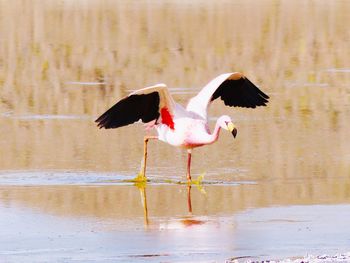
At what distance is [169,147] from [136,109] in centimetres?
151

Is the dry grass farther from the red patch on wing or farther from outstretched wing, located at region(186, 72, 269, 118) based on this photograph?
the red patch on wing

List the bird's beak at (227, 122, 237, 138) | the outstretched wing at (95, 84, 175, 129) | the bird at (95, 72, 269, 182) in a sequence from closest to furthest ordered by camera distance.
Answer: the bird's beak at (227, 122, 237, 138)
the bird at (95, 72, 269, 182)
the outstretched wing at (95, 84, 175, 129)

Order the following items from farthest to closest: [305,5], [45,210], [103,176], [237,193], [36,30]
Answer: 1. [305,5]
2. [36,30]
3. [103,176]
4. [237,193]
5. [45,210]

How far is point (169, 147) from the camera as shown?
1360 cm

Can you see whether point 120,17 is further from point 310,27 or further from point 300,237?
point 300,237

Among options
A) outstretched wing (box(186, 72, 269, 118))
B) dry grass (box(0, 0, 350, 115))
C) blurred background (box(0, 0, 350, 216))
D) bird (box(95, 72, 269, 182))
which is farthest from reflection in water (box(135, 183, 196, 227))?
dry grass (box(0, 0, 350, 115))

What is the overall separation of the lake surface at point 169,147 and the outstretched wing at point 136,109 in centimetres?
46

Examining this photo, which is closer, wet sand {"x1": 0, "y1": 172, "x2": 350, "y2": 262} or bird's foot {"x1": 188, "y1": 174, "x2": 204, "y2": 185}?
wet sand {"x1": 0, "y1": 172, "x2": 350, "y2": 262}

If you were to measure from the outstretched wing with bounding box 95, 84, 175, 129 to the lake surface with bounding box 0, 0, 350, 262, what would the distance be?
46 centimetres

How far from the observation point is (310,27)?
24.4m

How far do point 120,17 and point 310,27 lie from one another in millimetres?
3956

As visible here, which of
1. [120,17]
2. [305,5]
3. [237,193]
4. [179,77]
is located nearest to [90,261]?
[237,193]

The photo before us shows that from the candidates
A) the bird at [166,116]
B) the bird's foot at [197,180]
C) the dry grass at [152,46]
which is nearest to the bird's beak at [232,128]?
the bird at [166,116]

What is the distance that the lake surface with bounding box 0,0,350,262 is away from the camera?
29.8 feet
